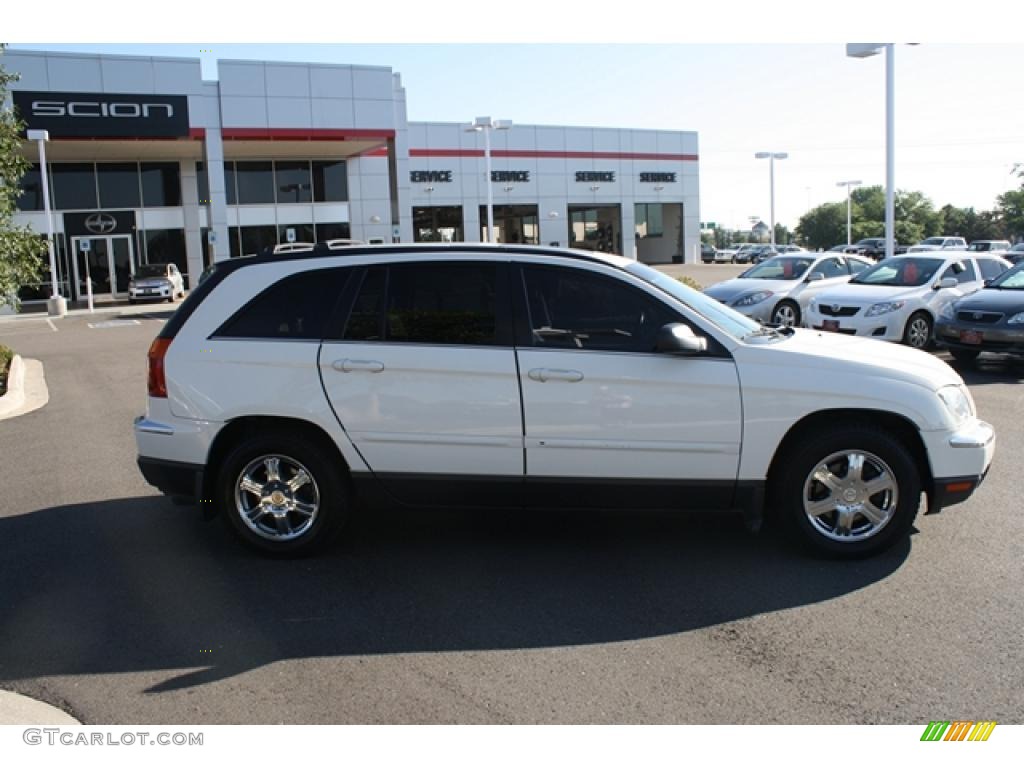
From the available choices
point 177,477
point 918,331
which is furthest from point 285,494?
point 918,331

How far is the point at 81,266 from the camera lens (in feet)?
121

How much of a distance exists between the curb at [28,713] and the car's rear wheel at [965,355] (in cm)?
1213

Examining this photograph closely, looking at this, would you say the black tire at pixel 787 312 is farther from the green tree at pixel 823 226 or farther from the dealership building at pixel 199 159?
the green tree at pixel 823 226

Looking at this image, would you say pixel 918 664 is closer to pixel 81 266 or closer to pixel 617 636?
pixel 617 636

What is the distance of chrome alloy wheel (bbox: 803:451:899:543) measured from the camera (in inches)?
205

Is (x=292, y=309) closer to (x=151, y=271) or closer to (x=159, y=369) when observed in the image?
(x=159, y=369)

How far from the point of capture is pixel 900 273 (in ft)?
51.1

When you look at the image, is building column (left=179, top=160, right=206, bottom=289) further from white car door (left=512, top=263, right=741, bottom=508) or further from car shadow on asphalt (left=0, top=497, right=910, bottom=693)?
white car door (left=512, top=263, right=741, bottom=508)

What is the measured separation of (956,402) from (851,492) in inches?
32.9

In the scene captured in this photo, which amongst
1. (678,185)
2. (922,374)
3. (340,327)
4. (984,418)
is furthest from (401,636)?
(678,185)

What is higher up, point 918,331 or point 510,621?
point 918,331

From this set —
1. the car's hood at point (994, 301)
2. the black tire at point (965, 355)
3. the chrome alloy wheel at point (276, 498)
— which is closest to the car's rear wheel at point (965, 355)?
the black tire at point (965, 355)

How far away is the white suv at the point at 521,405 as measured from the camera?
16.9 feet

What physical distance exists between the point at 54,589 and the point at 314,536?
1429mm
